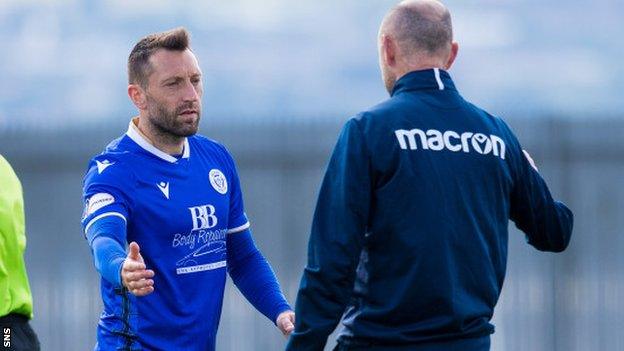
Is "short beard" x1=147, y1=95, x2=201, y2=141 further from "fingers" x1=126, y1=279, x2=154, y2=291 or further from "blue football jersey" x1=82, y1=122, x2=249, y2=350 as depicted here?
"fingers" x1=126, y1=279, x2=154, y2=291

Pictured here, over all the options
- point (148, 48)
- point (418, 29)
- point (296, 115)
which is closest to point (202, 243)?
point (148, 48)

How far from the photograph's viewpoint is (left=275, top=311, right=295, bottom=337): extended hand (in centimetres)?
474

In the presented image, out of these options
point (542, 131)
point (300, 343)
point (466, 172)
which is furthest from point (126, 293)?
point (542, 131)

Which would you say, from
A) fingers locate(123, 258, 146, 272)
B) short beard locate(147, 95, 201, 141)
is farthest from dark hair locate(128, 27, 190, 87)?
fingers locate(123, 258, 146, 272)

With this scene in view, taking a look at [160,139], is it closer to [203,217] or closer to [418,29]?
[203,217]

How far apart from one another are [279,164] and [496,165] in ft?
13.5

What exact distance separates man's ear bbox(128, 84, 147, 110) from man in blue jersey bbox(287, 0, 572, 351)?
1145 mm

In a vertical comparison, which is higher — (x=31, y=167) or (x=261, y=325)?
(x=31, y=167)

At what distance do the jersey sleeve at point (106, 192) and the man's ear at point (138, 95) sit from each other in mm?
253

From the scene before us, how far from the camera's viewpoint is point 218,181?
16.0 ft

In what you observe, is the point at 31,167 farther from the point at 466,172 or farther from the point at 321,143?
the point at 466,172

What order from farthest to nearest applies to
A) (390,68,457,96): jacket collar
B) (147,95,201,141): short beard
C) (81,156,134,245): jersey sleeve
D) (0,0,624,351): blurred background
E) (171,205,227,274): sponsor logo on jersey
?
(0,0,624,351): blurred background
(147,95,201,141): short beard
(171,205,227,274): sponsor logo on jersey
(81,156,134,245): jersey sleeve
(390,68,457,96): jacket collar

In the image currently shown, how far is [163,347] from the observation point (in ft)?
15.2

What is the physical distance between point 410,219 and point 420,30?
59 cm
